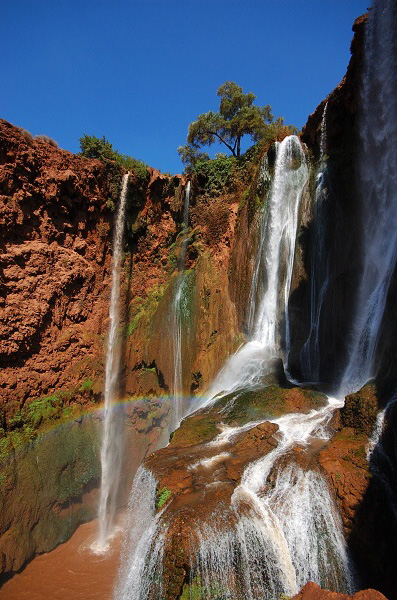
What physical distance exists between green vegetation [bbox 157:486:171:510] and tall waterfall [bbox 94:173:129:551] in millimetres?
7291

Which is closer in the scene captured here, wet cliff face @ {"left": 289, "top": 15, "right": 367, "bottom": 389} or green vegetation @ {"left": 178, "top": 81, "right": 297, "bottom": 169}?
wet cliff face @ {"left": 289, "top": 15, "right": 367, "bottom": 389}

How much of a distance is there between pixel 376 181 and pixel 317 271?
3649 mm

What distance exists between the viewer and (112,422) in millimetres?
14539

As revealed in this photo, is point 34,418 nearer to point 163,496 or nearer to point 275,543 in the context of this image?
point 163,496

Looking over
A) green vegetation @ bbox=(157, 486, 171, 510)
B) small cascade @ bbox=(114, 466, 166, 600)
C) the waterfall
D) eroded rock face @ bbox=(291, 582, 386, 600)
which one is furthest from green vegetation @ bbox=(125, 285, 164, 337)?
eroded rock face @ bbox=(291, 582, 386, 600)

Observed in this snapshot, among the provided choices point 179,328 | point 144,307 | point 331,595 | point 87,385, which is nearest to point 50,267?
point 144,307

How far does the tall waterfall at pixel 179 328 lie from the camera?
14805 millimetres

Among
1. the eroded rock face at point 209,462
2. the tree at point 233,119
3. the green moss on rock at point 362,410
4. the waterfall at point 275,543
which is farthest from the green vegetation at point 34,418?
the tree at point 233,119

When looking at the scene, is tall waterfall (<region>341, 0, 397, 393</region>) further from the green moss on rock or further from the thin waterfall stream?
the thin waterfall stream

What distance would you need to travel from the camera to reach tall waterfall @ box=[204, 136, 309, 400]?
528 inches

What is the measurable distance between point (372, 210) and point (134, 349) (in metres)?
11.2

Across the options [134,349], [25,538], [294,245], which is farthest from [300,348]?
[25,538]

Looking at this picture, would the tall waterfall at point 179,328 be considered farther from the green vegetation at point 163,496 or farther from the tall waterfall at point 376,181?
the green vegetation at point 163,496

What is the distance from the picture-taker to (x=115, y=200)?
16047mm
